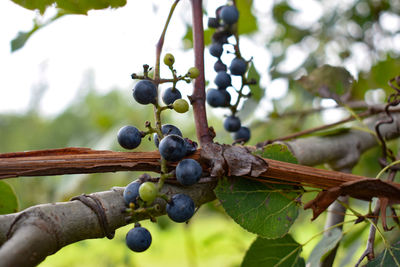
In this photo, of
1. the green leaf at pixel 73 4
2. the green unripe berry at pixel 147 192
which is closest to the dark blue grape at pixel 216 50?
the green leaf at pixel 73 4

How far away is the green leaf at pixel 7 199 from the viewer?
2.24ft

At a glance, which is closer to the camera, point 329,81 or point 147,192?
point 147,192

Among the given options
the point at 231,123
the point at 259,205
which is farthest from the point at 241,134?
the point at 259,205

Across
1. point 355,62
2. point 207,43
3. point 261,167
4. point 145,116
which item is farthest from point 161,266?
point 261,167

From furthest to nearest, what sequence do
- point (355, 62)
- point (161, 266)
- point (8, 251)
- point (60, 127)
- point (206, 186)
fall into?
point (161, 266)
point (60, 127)
point (355, 62)
point (206, 186)
point (8, 251)

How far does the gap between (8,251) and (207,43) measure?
0.89 meters

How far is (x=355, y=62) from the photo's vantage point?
2.05 meters

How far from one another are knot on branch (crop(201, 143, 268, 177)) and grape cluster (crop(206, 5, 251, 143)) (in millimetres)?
183

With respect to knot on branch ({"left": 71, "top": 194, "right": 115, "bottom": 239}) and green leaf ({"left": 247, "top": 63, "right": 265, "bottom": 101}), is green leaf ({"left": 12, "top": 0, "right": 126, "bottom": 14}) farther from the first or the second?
knot on branch ({"left": 71, "top": 194, "right": 115, "bottom": 239})

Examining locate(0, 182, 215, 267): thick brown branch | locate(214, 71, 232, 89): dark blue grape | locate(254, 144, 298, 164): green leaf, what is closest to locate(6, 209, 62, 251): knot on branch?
locate(0, 182, 215, 267): thick brown branch

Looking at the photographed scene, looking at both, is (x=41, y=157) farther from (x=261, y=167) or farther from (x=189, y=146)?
(x=261, y=167)

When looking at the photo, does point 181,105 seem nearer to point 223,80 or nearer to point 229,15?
point 223,80

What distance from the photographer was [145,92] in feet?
1.95

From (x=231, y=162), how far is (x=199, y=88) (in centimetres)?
19
